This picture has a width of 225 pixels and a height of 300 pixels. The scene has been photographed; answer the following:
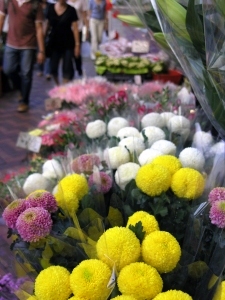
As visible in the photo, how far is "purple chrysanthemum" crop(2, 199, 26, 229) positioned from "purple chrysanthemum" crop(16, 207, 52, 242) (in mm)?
49

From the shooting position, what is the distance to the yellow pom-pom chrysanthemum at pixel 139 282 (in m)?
0.92

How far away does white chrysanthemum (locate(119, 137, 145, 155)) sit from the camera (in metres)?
1.57

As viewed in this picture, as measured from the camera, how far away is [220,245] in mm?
1019

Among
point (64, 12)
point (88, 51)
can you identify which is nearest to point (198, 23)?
point (64, 12)

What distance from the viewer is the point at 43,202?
113 centimetres

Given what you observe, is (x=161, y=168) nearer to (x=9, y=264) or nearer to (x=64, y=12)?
(x=9, y=264)

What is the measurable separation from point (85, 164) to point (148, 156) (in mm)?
213

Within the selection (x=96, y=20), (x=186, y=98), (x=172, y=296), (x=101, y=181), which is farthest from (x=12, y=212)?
(x=96, y=20)

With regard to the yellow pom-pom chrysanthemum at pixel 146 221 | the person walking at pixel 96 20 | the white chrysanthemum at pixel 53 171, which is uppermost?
the yellow pom-pom chrysanthemum at pixel 146 221

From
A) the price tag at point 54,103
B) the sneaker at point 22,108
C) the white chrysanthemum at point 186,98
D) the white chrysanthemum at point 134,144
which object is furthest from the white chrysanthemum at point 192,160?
the sneaker at point 22,108

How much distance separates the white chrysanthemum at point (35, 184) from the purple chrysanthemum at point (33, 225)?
370mm

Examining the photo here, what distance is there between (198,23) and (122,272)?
26.5 inches

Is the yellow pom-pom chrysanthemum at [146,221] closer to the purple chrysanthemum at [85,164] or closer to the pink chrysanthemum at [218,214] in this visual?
the pink chrysanthemum at [218,214]

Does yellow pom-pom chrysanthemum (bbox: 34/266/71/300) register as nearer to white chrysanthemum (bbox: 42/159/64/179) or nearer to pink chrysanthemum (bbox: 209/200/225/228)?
pink chrysanthemum (bbox: 209/200/225/228)
